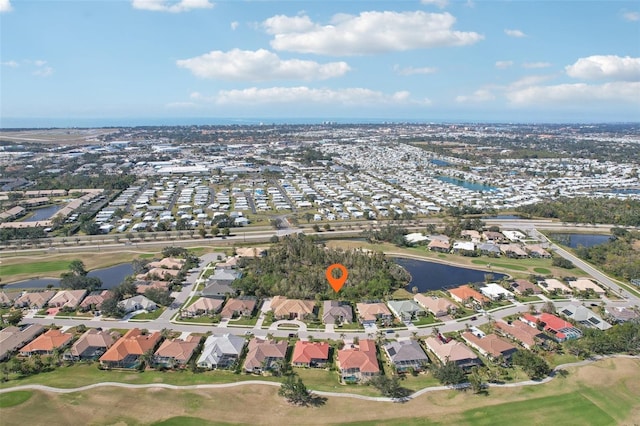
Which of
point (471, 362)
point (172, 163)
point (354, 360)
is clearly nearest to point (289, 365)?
point (354, 360)

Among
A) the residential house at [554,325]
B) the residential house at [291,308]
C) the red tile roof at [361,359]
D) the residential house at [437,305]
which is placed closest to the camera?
the red tile roof at [361,359]

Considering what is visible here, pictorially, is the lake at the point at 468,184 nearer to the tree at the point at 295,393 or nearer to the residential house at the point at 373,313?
the residential house at the point at 373,313

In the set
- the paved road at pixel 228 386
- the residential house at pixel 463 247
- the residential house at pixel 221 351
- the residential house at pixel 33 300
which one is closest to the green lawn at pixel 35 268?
the residential house at pixel 33 300

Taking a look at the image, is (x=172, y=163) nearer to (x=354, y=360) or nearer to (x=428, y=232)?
(x=428, y=232)

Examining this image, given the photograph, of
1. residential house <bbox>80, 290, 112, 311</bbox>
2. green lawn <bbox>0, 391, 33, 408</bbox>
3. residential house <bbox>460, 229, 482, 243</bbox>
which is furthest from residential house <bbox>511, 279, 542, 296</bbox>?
green lawn <bbox>0, 391, 33, 408</bbox>

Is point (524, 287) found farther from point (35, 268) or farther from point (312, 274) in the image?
point (35, 268)

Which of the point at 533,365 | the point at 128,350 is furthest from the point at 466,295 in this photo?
the point at 128,350
